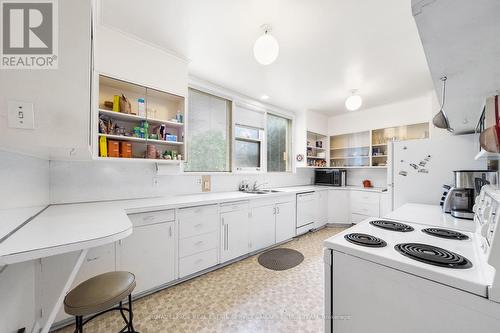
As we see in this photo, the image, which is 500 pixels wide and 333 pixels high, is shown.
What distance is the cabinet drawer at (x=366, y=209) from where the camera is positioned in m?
3.92

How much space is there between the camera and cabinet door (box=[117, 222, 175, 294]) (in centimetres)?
182

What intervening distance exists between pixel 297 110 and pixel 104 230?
14.0ft

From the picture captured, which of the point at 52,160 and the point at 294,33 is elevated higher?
the point at 294,33

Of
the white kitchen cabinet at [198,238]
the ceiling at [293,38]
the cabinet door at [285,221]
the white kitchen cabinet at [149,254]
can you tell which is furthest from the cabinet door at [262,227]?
the ceiling at [293,38]

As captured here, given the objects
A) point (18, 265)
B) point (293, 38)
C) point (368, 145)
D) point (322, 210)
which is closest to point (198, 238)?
point (18, 265)

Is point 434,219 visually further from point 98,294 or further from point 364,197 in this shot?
point 364,197

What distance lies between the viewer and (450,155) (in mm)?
2217

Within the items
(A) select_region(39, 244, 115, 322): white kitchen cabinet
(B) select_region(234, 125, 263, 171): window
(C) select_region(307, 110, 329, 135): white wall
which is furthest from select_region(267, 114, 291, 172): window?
(A) select_region(39, 244, 115, 322): white kitchen cabinet

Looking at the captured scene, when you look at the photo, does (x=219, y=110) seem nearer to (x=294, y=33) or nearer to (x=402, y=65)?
(x=294, y=33)

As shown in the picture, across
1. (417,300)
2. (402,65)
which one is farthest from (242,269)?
(402,65)

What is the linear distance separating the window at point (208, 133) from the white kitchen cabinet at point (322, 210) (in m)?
2.17

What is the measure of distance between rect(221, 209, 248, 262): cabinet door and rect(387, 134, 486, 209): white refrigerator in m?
2.01

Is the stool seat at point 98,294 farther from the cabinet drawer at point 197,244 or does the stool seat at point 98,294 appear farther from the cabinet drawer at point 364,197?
the cabinet drawer at point 364,197

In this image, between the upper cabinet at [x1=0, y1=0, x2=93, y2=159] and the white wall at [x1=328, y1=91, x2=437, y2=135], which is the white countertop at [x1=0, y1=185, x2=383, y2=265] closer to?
the upper cabinet at [x1=0, y1=0, x2=93, y2=159]
